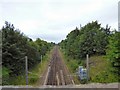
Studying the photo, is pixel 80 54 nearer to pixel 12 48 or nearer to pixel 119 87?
pixel 12 48

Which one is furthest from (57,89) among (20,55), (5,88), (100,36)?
(100,36)

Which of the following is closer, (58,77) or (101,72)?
(101,72)

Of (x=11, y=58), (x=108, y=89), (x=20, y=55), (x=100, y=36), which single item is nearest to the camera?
(x=108, y=89)

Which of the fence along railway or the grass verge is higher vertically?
the grass verge

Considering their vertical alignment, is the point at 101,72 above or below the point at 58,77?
above

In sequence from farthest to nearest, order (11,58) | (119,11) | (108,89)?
(11,58) < (119,11) < (108,89)

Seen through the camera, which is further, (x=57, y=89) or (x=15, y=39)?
(x=15, y=39)

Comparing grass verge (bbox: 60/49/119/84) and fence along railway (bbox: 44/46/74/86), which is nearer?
grass verge (bbox: 60/49/119/84)

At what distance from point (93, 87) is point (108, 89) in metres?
0.18

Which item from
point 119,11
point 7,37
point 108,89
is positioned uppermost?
point 7,37

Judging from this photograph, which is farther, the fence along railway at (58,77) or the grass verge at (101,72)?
the fence along railway at (58,77)

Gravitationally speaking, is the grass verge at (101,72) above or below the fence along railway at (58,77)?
above

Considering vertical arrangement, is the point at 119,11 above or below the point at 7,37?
below

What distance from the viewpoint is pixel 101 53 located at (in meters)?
32.9
